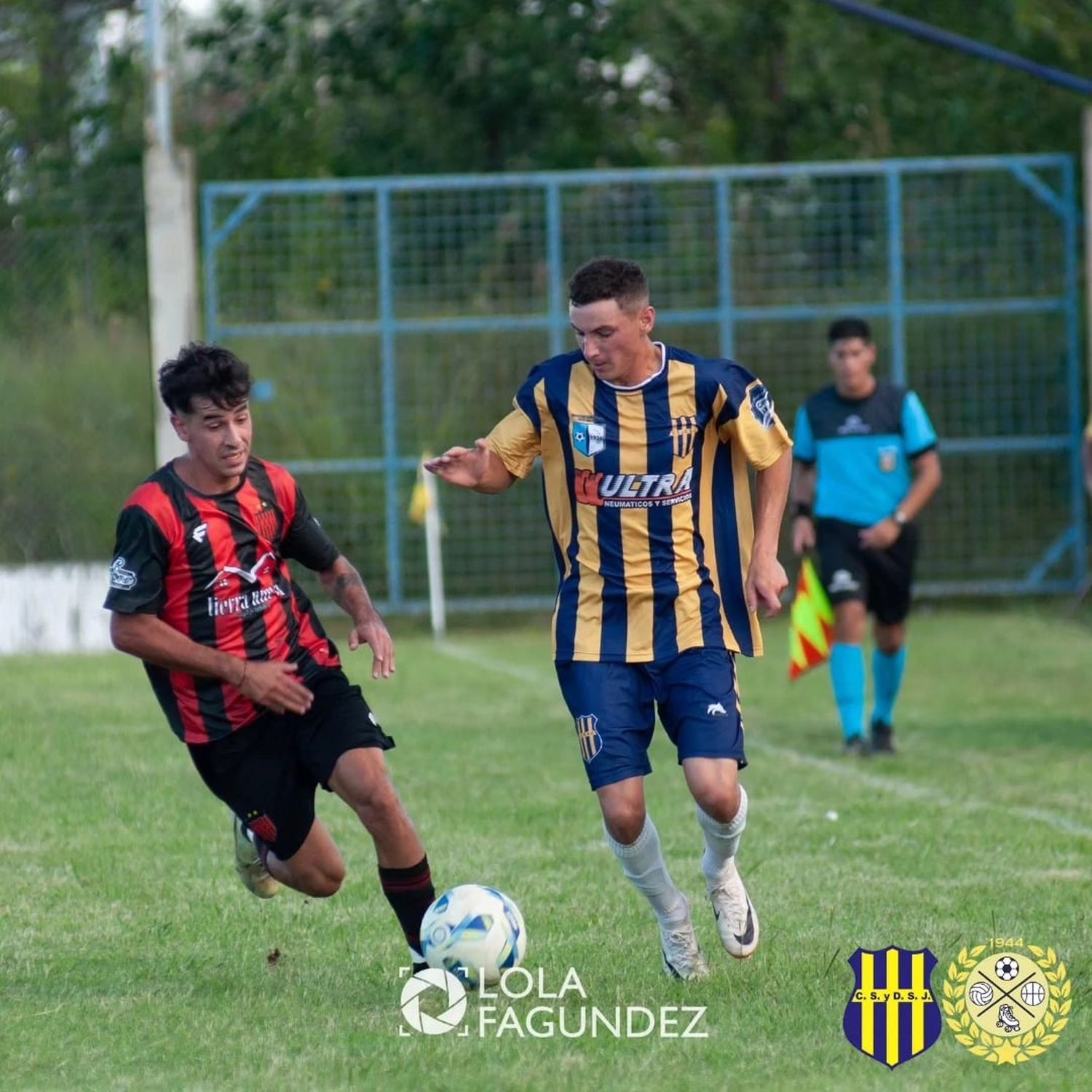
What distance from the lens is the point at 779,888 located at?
6.64m

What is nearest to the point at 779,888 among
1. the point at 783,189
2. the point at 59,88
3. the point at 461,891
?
the point at 461,891

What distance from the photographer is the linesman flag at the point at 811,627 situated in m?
10.3

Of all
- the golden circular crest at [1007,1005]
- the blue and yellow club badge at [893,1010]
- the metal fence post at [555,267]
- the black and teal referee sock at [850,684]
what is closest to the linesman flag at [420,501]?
the metal fence post at [555,267]

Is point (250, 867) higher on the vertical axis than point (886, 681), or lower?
higher

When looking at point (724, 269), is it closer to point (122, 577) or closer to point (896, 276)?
point (896, 276)

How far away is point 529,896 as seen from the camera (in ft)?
21.5

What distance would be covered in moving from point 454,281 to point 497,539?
85.6 inches

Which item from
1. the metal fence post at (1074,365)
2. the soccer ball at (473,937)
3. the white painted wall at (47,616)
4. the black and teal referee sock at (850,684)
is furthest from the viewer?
the metal fence post at (1074,365)

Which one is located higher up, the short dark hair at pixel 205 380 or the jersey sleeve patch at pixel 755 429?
the short dark hair at pixel 205 380

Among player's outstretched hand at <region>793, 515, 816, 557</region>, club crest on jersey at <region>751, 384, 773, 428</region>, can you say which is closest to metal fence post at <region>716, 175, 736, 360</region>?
player's outstretched hand at <region>793, 515, 816, 557</region>

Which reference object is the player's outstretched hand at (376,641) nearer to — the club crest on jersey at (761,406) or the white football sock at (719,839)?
the white football sock at (719,839)

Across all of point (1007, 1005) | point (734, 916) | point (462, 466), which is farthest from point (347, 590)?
point (1007, 1005)

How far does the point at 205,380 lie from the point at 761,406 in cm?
159

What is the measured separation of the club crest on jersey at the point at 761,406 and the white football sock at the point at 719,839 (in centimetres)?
106
